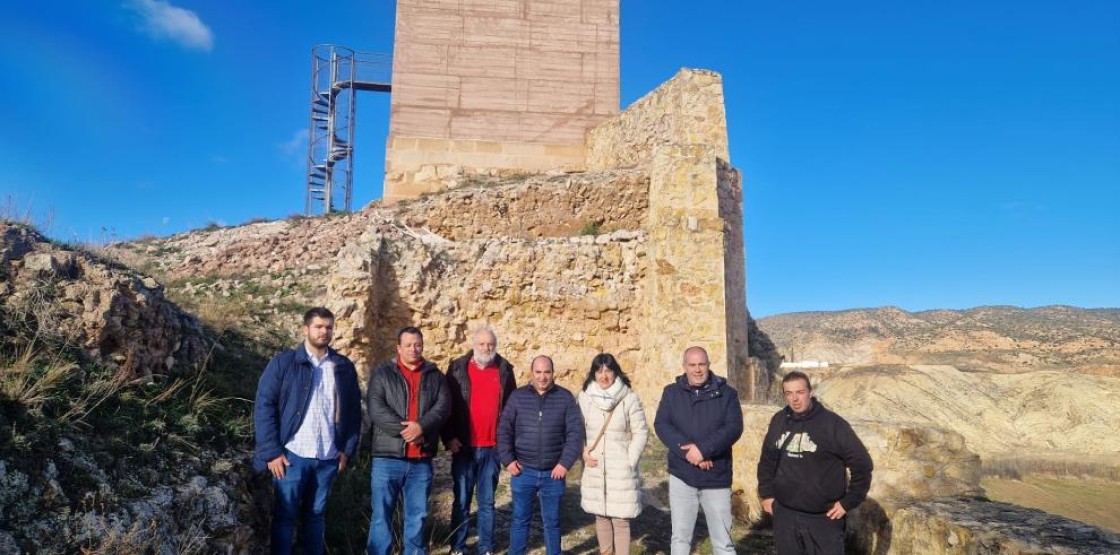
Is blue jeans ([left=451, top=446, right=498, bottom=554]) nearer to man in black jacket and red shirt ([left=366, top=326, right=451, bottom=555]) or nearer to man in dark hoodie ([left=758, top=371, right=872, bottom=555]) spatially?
man in black jacket and red shirt ([left=366, top=326, right=451, bottom=555])

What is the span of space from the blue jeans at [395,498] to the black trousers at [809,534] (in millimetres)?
2569

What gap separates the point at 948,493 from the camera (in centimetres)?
507

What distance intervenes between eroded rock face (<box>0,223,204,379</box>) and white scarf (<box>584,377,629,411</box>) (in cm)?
349

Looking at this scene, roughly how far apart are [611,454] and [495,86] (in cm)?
1287

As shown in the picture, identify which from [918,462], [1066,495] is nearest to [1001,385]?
[1066,495]

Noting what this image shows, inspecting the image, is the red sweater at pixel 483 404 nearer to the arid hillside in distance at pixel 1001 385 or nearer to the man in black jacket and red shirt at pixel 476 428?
the man in black jacket and red shirt at pixel 476 428

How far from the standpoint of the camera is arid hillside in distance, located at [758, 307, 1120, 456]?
15211 millimetres

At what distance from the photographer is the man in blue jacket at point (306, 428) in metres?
4.12

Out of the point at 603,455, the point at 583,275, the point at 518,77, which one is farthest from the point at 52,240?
the point at 518,77

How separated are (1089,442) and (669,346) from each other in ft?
41.4

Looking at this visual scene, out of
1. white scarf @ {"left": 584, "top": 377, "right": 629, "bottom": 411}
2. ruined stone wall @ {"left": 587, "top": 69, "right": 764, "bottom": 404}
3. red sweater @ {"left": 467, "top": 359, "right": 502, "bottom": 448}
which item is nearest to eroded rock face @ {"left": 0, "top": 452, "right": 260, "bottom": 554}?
red sweater @ {"left": 467, "top": 359, "right": 502, "bottom": 448}

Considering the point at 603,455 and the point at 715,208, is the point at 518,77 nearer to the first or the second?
the point at 715,208

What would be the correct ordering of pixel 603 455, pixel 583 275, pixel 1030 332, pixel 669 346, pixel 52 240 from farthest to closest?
pixel 1030 332
pixel 583 275
pixel 669 346
pixel 52 240
pixel 603 455

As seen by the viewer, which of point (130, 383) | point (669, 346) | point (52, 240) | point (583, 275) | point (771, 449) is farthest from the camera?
point (583, 275)
